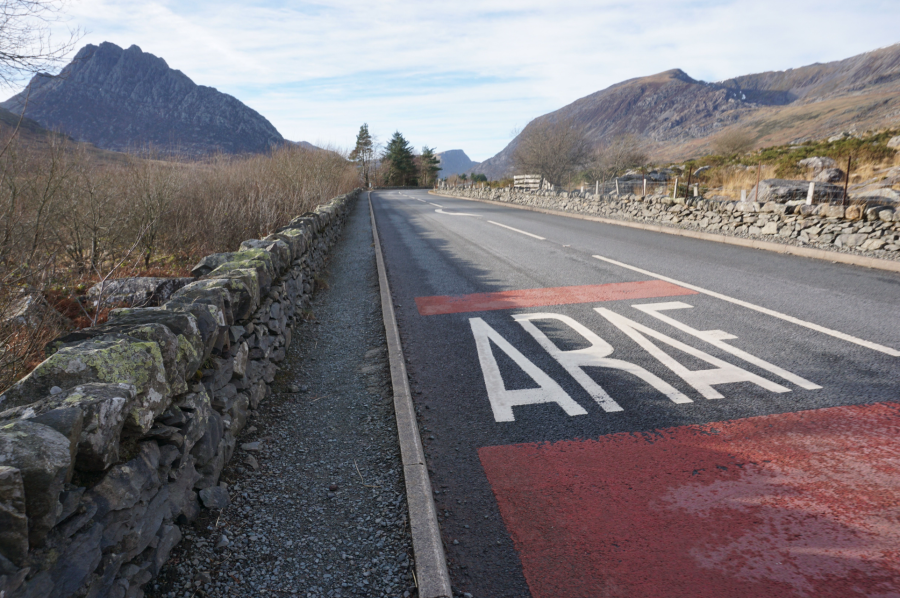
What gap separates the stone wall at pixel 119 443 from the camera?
1.71 m

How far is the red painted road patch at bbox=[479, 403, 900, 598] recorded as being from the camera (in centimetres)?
256

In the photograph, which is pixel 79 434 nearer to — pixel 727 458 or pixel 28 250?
pixel 727 458

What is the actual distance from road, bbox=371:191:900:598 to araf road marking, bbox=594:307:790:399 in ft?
0.09

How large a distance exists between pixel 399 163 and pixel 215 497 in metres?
86.2

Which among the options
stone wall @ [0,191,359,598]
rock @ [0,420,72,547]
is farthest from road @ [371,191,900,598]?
rock @ [0,420,72,547]

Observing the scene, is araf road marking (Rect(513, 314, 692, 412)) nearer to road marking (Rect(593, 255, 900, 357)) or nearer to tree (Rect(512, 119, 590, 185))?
road marking (Rect(593, 255, 900, 357))

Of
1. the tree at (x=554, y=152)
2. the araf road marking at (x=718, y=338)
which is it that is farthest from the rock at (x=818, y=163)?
the tree at (x=554, y=152)

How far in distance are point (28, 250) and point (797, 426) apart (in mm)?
7497

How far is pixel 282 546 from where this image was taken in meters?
2.89

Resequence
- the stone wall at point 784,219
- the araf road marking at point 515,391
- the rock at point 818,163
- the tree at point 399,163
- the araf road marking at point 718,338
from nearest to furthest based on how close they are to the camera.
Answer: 1. the araf road marking at point 515,391
2. the araf road marking at point 718,338
3. the stone wall at point 784,219
4. the rock at point 818,163
5. the tree at point 399,163

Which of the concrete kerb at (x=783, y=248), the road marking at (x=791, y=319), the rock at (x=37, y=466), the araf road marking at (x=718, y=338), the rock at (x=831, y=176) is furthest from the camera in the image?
the rock at (x=831, y=176)

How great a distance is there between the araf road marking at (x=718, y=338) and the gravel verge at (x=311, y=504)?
140 inches

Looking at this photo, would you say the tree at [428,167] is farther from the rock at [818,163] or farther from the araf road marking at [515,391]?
the araf road marking at [515,391]

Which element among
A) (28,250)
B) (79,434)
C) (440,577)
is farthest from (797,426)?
(28,250)
